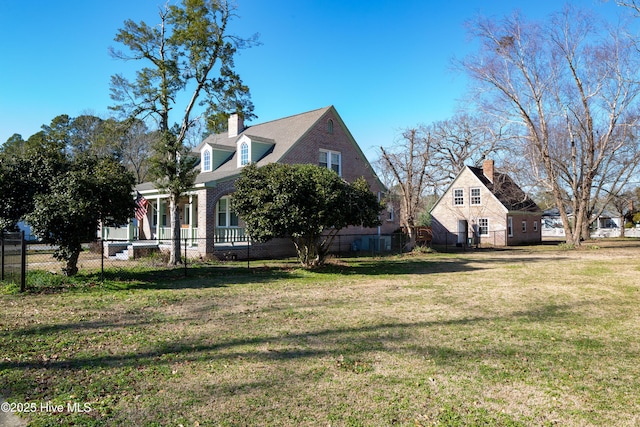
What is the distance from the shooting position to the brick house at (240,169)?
19047mm

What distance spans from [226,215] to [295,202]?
8.81m

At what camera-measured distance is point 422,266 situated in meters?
17.2

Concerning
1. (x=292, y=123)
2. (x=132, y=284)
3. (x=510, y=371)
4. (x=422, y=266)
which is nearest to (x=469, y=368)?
(x=510, y=371)

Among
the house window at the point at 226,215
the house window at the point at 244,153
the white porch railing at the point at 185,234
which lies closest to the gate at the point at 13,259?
the white porch railing at the point at 185,234

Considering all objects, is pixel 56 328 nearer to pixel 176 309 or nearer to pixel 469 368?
pixel 176 309

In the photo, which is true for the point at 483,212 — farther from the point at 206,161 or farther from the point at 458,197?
the point at 206,161

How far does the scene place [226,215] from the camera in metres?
21.6

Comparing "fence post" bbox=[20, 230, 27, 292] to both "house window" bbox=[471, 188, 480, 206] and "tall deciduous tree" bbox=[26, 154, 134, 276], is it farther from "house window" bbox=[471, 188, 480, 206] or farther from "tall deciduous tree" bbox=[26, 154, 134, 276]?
"house window" bbox=[471, 188, 480, 206]

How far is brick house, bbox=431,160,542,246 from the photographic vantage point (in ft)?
111

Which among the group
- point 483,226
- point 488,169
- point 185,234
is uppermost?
point 488,169

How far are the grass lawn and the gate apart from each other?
0.60m

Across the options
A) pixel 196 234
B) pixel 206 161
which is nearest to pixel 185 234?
pixel 196 234

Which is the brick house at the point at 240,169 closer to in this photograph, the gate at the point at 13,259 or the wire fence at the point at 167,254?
the wire fence at the point at 167,254

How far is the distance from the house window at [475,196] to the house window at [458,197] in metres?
0.89
